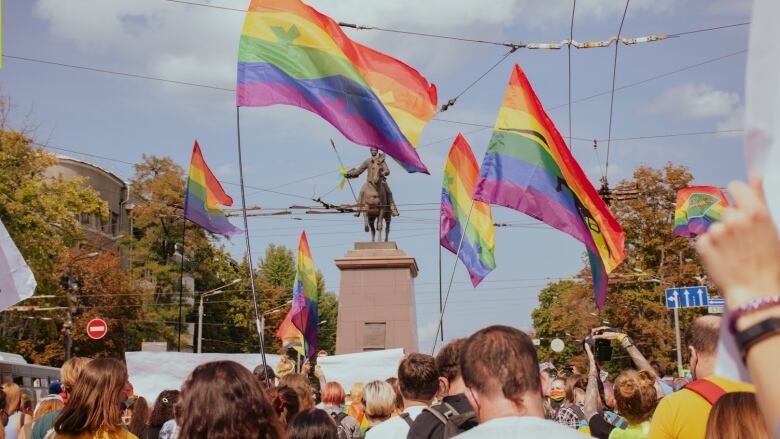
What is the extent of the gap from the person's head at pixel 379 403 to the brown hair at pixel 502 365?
3.59 m

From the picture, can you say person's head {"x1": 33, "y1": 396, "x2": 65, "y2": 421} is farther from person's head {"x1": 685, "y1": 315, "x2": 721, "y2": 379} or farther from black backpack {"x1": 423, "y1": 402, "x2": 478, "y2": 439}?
person's head {"x1": 685, "y1": 315, "x2": 721, "y2": 379}

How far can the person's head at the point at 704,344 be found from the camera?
4.49 m

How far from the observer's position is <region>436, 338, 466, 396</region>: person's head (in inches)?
214

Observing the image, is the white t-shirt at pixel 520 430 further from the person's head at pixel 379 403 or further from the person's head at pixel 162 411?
the person's head at pixel 162 411

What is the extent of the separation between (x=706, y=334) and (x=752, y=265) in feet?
10.5

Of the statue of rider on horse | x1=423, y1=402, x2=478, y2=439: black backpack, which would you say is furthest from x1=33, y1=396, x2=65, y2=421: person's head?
the statue of rider on horse

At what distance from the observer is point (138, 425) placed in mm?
7547

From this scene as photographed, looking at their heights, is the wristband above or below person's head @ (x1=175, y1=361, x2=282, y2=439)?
above

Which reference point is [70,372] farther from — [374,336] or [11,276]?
[374,336]

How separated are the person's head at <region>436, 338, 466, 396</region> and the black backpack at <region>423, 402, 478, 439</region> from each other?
7.5 inches

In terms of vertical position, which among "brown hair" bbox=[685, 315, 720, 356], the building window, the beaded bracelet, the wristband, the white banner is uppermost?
the building window

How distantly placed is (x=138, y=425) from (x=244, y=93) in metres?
3.59

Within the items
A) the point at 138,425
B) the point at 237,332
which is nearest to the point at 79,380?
the point at 138,425

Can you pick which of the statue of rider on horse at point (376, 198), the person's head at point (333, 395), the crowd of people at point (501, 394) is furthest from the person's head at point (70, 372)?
the statue of rider on horse at point (376, 198)
